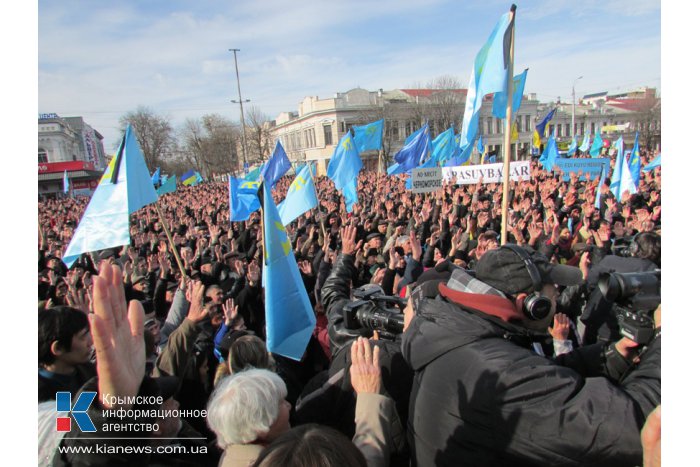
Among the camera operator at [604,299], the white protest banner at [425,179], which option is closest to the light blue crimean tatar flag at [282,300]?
the camera operator at [604,299]

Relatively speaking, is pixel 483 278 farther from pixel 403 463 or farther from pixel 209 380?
pixel 209 380

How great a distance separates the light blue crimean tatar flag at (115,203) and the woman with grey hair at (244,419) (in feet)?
8.84

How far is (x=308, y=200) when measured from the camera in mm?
7203

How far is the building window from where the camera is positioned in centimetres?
5866

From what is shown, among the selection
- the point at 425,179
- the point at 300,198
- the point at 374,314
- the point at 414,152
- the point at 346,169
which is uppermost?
the point at 414,152

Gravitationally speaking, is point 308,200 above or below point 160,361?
above

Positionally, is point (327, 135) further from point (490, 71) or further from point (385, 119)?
point (490, 71)

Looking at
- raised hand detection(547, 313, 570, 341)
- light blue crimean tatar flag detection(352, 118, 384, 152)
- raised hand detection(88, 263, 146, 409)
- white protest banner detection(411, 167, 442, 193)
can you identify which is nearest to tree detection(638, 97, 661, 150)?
raised hand detection(547, 313, 570, 341)

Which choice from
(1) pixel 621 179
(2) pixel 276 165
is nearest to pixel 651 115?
(1) pixel 621 179

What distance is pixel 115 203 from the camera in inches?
164

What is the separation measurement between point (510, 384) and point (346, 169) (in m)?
8.72

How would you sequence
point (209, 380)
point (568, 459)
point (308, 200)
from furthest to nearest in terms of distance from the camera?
1. point (308, 200)
2. point (209, 380)
3. point (568, 459)
